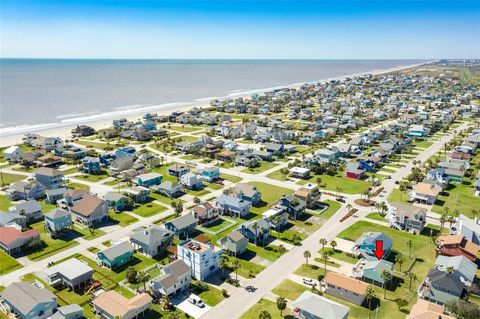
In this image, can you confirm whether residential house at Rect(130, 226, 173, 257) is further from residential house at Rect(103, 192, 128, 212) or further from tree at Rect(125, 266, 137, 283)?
residential house at Rect(103, 192, 128, 212)

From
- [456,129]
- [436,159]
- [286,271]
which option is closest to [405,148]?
[436,159]

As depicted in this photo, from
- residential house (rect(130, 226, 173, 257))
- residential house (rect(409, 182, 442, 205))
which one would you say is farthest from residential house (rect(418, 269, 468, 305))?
residential house (rect(130, 226, 173, 257))

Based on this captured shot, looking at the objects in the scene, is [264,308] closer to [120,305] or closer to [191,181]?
[120,305]

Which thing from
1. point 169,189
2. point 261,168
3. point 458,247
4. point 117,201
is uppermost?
point 169,189

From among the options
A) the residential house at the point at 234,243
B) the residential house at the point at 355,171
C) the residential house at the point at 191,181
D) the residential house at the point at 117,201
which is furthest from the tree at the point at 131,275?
the residential house at the point at 355,171

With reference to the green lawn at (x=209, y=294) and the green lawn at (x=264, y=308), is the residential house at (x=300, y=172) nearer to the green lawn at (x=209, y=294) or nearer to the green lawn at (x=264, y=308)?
the green lawn at (x=209, y=294)

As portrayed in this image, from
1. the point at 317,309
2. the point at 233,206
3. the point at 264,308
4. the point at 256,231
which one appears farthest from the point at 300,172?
the point at 317,309
